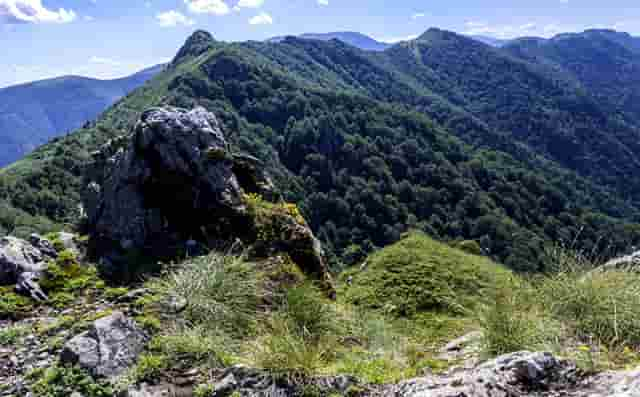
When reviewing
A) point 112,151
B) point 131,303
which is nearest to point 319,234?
point 112,151

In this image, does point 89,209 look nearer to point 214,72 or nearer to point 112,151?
point 112,151

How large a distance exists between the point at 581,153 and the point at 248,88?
479 ft

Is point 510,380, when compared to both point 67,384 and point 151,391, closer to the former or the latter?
point 151,391

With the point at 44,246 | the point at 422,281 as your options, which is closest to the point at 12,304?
the point at 44,246

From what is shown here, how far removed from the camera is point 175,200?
8.98 meters

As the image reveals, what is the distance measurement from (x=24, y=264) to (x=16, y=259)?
0.16 meters

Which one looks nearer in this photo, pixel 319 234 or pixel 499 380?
pixel 499 380

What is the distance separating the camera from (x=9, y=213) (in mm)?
54656

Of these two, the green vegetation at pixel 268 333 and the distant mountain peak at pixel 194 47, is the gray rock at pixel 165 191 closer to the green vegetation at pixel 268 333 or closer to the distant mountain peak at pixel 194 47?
the green vegetation at pixel 268 333

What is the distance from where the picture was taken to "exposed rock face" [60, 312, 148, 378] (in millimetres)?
4859

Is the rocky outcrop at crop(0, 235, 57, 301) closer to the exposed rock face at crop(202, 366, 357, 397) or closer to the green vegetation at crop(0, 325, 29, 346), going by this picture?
the green vegetation at crop(0, 325, 29, 346)

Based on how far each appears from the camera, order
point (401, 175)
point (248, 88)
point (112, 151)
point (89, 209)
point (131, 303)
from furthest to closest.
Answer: point (248, 88)
point (401, 175)
point (112, 151)
point (89, 209)
point (131, 303)

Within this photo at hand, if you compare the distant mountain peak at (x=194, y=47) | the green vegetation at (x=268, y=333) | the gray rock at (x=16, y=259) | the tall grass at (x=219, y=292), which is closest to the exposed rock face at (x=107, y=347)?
the green vegetation at (x=268, y=333)

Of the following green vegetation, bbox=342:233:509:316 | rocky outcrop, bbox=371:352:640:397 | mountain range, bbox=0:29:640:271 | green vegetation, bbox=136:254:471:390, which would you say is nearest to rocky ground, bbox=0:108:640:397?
rocky outcrop, bbox=371:352:640:397
